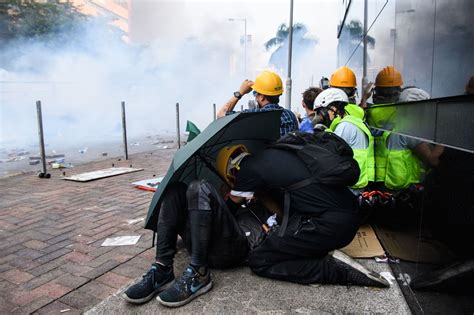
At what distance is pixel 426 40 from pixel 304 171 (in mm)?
1205

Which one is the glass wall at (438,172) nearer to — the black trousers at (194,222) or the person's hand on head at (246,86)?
the black trousers at (194,222)

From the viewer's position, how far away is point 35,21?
21.8 m

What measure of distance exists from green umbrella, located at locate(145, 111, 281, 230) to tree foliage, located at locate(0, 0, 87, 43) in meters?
21.8

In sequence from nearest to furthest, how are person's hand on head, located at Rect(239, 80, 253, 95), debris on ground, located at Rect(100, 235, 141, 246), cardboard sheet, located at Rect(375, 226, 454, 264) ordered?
cardboard sheet, located at Rect(375, 226, 454, 264), debris on ground, located at Rect(100, 235, 141, 246), person's hand on head, located at Rect(239, 80, 253, 95)

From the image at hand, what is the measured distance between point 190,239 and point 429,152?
1.61 metres

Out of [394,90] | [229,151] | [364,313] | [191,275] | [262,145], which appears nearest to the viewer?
[364,313]

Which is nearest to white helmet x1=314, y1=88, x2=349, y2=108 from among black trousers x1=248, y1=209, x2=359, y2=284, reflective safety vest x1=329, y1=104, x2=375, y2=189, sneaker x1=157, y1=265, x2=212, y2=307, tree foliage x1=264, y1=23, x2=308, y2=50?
reflective safety vest x1=329, y1=104, x2=375, y2=189

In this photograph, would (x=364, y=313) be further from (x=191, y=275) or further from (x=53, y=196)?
(x=53, y=196)

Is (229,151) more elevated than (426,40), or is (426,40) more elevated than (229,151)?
(426,40)

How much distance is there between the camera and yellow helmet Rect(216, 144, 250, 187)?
9.15ft

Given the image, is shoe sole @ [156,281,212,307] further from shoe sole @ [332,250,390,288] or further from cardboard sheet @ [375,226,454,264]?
cardboard sheet @ [375,226,454,264]

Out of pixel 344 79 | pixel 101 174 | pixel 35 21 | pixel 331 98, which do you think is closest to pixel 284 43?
pixel 35 21

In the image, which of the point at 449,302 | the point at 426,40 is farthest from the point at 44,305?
the point at 426,40

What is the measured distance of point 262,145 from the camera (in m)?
3.18
